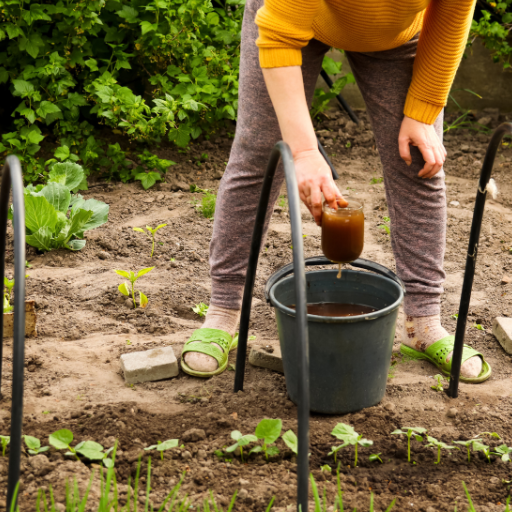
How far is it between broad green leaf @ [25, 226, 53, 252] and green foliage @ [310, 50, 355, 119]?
2354 mm

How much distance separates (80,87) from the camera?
13.7 ft

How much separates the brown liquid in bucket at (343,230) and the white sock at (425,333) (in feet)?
1.94

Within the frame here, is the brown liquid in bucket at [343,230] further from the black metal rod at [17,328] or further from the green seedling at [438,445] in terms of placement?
the black metal rod at [17,328]

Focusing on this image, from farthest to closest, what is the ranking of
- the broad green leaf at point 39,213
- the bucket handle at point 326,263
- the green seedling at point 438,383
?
the broad green leaf at point 39,213 → the green seedling at point 438,383 → the bucket handle at point 326,263

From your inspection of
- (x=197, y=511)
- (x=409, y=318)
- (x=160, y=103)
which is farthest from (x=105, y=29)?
(x=197, y=511)

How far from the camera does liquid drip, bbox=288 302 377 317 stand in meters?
1.90

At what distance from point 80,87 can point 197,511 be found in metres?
3.42

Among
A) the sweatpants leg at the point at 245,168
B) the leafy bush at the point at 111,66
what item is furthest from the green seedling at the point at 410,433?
the leafy bush at the point at 111,66

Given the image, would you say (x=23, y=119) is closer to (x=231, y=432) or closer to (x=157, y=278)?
(x=157, y=278)

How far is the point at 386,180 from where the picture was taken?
A: 2066 mm

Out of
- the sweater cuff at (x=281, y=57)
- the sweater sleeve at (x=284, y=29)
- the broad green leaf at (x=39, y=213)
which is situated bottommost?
the broad green leaf at (x=39, y=213)

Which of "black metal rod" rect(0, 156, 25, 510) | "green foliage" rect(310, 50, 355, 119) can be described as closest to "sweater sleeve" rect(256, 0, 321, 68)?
"black metal rod" rect(0, 156, 25, 510)

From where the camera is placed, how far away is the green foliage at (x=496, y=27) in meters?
4.14

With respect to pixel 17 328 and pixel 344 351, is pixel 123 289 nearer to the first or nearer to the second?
pixel 344 351
